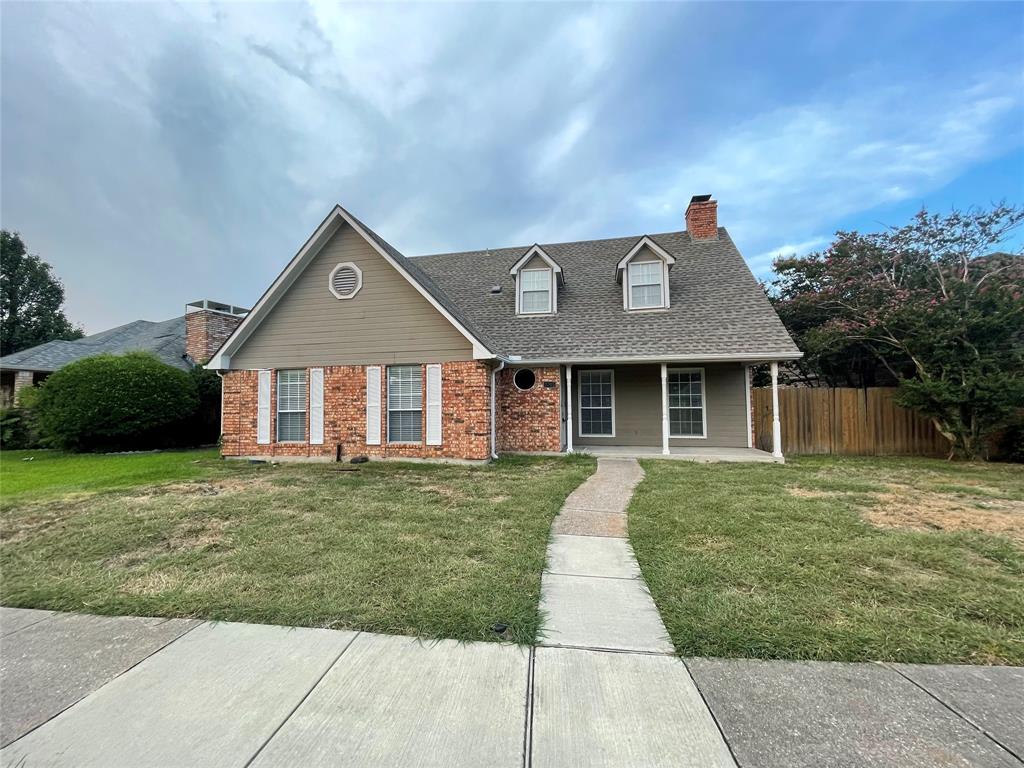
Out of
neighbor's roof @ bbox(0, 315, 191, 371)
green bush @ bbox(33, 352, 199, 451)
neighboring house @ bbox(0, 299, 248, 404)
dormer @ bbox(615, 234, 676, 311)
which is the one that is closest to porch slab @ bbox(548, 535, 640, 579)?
dormer @ bbox(615, 234, 676, 311)

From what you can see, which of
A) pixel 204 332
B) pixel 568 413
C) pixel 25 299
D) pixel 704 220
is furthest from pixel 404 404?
pixel 25 299

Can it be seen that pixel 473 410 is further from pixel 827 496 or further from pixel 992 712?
pixel 992 712

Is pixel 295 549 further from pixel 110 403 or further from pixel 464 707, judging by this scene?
pixel 110 403

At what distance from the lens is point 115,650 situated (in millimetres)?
2660

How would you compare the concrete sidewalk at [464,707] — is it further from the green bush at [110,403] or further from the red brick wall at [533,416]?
the green bush at [110,403]

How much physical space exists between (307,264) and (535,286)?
6329 mm

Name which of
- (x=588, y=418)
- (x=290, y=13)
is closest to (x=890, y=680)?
(x=588, y=418)

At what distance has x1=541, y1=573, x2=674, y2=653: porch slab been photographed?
8.86ft

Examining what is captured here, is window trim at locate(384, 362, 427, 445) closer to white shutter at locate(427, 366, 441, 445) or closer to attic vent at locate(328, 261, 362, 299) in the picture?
white shutter at locate(427, 366, 441, 445)

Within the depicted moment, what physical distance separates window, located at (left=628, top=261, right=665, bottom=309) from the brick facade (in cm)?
1498

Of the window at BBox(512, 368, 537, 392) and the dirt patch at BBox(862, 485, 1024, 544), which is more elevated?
the window at BBox(512, 368, 537, 392)

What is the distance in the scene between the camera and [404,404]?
34.6 feet

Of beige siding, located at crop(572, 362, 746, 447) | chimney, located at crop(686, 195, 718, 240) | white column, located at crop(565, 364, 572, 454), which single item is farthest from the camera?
chimney, located at crop(686, 195, 718, 240)

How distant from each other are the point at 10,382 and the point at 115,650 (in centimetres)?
2375
